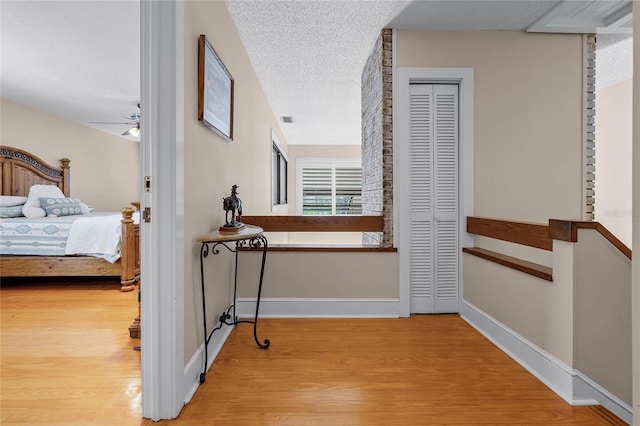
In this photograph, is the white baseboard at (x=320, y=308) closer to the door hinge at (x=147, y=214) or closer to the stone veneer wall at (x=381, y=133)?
the stone veneer wall at (x=381, y=133)

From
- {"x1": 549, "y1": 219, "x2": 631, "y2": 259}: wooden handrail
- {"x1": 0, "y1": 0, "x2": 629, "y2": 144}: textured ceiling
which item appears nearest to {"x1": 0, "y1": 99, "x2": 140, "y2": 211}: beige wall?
{"x1": 0, "y1": 0, "x2": 629, "y2": 144}: textured ceiling

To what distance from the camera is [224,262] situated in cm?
225

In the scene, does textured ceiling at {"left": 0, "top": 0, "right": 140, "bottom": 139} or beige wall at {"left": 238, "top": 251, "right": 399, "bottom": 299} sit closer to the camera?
textured ceiling at {"left": 0, "top": 0, "right": 140, "bottom": 139}

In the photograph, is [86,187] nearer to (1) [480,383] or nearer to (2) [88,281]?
(2) [88,281]

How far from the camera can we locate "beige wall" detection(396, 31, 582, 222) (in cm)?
253

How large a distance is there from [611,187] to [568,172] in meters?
2.33

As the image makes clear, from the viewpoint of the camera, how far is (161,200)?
135cm

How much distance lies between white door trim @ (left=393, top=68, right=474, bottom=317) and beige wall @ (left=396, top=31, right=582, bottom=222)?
2.5 inches

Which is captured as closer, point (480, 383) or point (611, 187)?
point (480, 383)

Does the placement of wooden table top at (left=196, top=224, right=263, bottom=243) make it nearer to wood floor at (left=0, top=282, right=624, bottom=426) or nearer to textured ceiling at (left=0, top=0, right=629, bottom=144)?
wood floor at (left=0, top=282, right=624, bottom=426)

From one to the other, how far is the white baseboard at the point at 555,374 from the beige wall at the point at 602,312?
4 centimetres

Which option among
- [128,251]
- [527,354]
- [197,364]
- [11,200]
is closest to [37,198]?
[11,200]

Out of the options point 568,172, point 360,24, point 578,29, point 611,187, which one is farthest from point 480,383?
point 611,187

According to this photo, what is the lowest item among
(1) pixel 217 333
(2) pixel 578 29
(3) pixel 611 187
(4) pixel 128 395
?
(4) pixel 128 395
